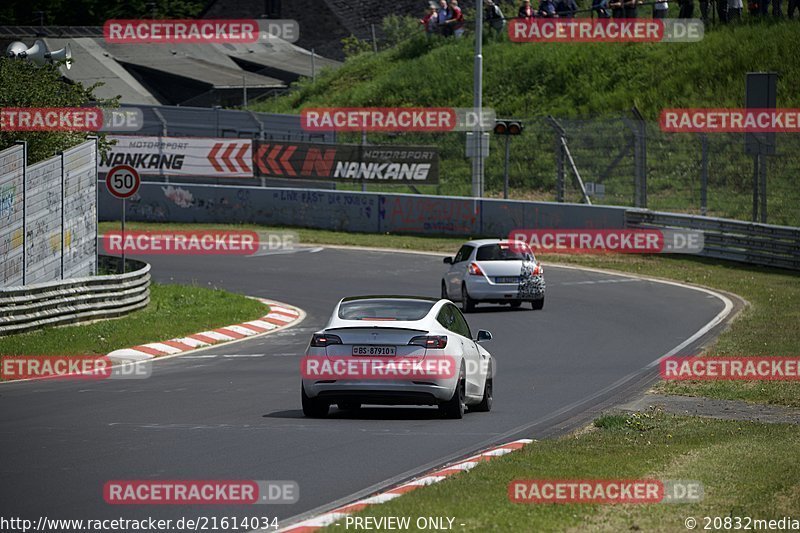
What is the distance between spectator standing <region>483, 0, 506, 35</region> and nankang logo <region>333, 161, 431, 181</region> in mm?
11547

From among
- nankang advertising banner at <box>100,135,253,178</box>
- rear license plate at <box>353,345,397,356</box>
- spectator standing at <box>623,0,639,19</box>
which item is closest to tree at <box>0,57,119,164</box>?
rear license plate at <box>353,345,397,356</box>

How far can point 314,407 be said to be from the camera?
14.2m

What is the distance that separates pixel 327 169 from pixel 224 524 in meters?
36.1

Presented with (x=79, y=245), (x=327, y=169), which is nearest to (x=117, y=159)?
(x=327, y=169)

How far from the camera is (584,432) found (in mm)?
13141

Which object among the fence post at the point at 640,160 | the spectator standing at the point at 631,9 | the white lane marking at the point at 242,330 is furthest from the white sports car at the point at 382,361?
the spectator standing at the point at 631,9

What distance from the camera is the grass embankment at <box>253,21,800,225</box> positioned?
37406 mm

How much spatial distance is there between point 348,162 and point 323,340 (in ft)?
100

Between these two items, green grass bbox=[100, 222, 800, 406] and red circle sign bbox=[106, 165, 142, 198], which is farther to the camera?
red circle sign bbox=[106, 165, 142, 198]

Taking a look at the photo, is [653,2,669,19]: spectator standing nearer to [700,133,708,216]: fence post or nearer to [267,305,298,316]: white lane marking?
[700,133,708,216]: fence post

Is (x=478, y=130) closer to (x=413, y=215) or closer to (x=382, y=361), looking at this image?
(x=413, y=215)

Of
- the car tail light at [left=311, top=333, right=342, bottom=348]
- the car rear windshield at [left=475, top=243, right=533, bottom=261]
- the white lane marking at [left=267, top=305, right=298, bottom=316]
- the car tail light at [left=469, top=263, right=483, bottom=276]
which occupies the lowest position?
the white lane marking at [left=267, top=305, right=298, bottom=316]

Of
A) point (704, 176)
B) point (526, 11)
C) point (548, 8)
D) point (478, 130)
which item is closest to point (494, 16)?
point (526, 11)

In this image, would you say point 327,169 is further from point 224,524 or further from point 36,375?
point 224,524
